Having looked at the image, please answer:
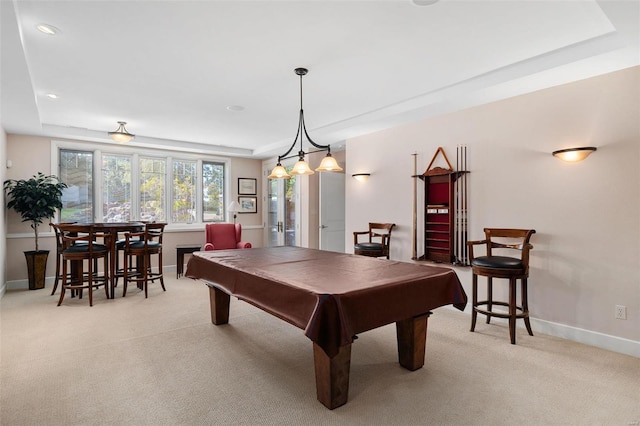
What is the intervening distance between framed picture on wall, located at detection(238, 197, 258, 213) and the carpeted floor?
4.18 meters

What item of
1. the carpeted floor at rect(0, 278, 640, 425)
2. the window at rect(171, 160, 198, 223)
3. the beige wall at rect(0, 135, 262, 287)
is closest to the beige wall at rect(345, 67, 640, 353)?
the carpeted floor at rect(0, 278, 640, 425)

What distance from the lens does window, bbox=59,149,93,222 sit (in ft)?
18.8

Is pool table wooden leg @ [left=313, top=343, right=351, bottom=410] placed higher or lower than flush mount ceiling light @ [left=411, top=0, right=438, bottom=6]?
lower

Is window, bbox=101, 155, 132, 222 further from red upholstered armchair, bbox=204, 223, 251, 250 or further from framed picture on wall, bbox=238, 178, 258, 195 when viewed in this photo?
framed picture on wall, bbox=238, 178, 258, 195

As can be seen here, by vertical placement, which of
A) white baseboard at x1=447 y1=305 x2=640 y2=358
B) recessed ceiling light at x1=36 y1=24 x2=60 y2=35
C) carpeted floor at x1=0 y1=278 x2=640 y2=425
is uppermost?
recessed ceiling light at x1=36 y1=24 x2=60 y2=35

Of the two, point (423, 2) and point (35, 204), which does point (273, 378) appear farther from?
point (35, 204)

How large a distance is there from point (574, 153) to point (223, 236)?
5.30 metres

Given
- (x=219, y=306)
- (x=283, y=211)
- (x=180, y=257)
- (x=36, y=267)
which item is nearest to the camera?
(x=219, y=306)

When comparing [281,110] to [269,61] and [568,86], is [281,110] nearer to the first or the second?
[269,61]

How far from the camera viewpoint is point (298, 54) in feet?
9.37

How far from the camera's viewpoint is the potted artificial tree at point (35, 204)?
4.89m

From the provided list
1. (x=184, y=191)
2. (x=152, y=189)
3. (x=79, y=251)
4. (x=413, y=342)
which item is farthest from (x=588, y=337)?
(x=152, y=189)

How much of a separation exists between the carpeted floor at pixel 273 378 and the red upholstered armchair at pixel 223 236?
257cm

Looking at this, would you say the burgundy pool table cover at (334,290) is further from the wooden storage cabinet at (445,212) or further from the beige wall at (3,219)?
the beige wall at (3,219)
